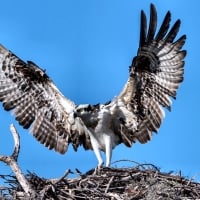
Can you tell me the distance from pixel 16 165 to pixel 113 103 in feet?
9.22

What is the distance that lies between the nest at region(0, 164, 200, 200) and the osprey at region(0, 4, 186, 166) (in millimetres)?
1088

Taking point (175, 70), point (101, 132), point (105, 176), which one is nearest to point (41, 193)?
point (105, 176)

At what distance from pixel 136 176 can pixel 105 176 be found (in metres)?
0.40

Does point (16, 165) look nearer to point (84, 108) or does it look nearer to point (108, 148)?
point (84, 108)

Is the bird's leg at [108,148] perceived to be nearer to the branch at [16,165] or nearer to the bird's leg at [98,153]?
Answer: the bird's leg at [98,153]

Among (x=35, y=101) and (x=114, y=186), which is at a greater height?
(x=35, y=101)

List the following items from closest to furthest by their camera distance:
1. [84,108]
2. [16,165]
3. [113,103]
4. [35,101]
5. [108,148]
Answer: [16,165] < [84,108] < [108,148] < [113,103] < [35,101]

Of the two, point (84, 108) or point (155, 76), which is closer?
point (84, 108)

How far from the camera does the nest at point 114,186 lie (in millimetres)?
10484

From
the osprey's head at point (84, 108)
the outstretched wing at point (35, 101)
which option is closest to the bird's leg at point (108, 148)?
the osprey's head at point (84, 108)

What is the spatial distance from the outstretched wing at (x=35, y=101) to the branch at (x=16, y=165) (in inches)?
101

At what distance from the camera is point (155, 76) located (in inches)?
507

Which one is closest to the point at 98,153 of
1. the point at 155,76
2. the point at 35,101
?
the point at 155,76

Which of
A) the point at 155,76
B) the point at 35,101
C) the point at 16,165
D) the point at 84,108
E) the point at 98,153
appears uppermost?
the point at 155,76
